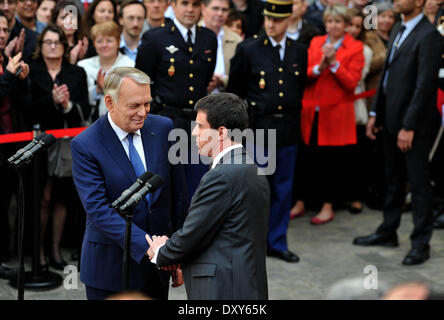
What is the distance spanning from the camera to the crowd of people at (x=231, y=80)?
653 centimetres

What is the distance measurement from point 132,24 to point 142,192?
4.24 meters

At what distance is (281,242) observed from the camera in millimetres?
7020

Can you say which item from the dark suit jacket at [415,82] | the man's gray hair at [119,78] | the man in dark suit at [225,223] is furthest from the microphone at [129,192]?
the dark suit jacket at [415,82]

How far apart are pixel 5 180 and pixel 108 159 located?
303 cm

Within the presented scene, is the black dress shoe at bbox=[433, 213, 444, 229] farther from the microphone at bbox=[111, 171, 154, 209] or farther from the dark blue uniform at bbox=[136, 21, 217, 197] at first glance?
the microphone at bbox=[111, 171, 154, 209]

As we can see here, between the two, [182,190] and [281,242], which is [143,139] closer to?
[182,190]

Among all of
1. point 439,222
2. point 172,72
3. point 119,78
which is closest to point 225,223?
point 119,78

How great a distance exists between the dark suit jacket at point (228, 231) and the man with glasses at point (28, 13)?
464 cm

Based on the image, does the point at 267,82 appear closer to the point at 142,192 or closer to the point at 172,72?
the point at 172,72

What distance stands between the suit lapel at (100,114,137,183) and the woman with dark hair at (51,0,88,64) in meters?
3.23

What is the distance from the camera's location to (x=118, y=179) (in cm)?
395

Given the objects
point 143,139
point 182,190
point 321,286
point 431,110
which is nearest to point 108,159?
point 143,139

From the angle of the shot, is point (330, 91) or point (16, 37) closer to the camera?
point (16, 37)

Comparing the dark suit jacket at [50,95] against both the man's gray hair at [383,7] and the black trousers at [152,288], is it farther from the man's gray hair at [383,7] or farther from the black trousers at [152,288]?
the man's gray hair at [383,7]
